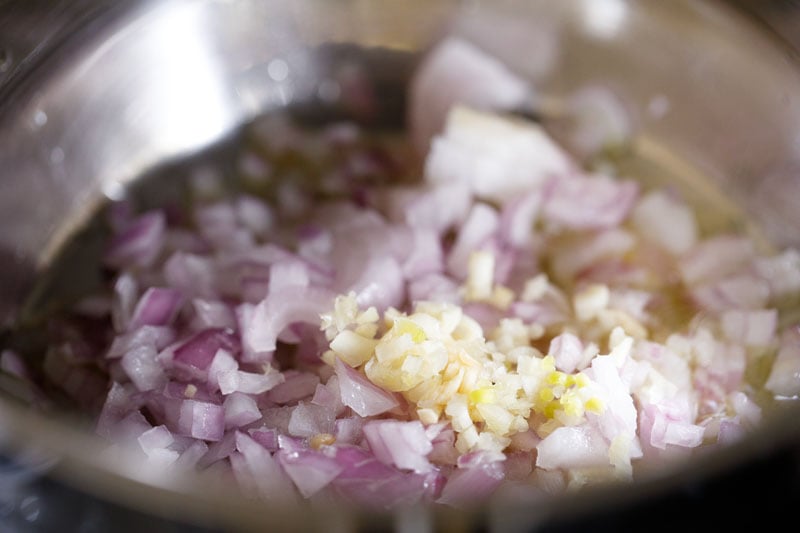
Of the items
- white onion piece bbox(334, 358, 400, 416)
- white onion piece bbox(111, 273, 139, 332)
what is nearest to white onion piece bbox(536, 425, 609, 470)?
white onion piece bbox(334, 358, 400, 416)

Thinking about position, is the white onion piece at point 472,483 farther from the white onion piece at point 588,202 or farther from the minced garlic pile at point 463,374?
the white onion piece at point 588,202

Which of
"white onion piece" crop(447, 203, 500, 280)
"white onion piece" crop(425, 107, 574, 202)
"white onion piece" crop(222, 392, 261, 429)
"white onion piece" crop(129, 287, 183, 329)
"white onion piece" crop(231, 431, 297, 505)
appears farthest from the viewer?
"white onion piece" crop(425, 107, 574, 202)

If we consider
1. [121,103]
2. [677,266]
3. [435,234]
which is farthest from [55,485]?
[677,266]

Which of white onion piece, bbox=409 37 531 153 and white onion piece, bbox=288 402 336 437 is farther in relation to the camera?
white onion piece, bbox=409 37 531 153

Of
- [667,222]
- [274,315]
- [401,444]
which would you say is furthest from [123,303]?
[667,222]

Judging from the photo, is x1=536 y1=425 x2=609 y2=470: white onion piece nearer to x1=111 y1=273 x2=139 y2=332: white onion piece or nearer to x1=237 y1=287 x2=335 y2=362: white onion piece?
x1=237 y1=287 x2=335 y2=362: white onion piece

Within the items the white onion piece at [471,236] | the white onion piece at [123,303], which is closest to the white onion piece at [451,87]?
the white onion piece at [471,236]

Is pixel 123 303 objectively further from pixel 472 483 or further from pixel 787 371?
pixel 787 371

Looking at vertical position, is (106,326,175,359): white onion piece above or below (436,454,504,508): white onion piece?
above
